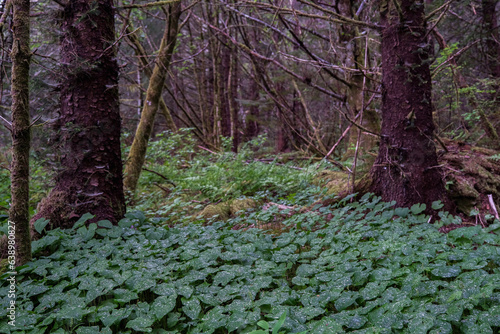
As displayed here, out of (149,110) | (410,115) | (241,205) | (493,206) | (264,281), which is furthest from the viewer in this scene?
(149,110)

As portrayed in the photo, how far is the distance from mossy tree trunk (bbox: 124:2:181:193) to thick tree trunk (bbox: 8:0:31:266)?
309cm

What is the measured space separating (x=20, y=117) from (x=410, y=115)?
3.77 meters

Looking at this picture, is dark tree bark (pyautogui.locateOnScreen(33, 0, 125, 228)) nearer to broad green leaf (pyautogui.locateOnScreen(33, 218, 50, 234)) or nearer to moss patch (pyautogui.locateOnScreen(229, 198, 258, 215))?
broad green leaf (pyautogui.locateOnScreen(33, 218, 50, 234))

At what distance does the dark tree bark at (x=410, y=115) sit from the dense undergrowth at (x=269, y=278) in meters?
0.32

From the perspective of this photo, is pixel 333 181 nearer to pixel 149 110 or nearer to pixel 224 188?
pixel 224 188

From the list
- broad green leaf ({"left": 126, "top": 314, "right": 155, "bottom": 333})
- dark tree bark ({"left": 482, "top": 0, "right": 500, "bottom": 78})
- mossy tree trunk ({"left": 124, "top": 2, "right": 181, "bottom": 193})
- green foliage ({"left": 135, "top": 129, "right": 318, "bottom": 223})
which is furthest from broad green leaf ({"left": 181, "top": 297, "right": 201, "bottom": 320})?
dark tree bark ({"left": 482, "top": 0, "right": 500, "bottom": 78})

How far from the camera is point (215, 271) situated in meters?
2.40

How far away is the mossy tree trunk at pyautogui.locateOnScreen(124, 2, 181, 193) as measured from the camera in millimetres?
5625

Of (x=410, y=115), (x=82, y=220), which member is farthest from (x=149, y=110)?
(x=410, y=115)

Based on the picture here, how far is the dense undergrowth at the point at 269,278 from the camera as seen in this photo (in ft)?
5.76

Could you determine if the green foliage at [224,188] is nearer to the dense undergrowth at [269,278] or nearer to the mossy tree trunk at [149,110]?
the mossy tree trunk at [149,110]

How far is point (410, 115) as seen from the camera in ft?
11.3

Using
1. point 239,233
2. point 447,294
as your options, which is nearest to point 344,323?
point 447,294

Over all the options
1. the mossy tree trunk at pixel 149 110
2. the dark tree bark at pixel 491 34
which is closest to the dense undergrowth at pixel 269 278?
the mossy tree trunk at pixel 149 110
